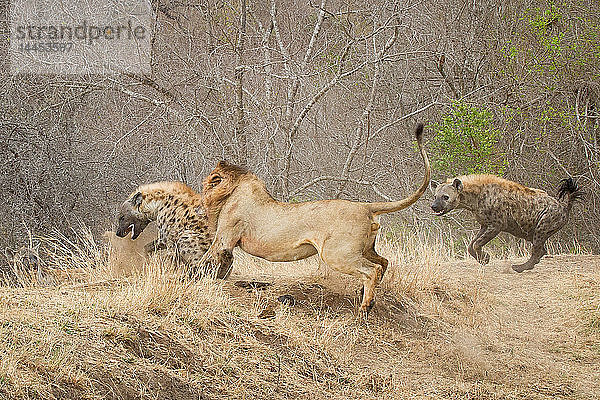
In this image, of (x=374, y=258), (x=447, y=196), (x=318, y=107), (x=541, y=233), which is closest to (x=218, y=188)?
(x=374, y=258)

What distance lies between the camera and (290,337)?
6543mm

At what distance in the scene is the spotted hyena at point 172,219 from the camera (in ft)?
25.1

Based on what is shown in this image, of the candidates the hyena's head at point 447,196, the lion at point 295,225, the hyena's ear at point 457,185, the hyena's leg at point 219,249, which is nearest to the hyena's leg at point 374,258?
the lion at point 295,225

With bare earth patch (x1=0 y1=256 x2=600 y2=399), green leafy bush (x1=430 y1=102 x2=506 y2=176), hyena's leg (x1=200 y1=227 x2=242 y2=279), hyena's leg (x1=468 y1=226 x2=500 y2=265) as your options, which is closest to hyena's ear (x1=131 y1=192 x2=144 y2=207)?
bare earth patch (x1=0 y1=256 x2=600 y2=399)

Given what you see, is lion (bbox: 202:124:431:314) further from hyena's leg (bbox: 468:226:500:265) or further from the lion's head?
hyena's leg (bbox: 468:226:500:265)

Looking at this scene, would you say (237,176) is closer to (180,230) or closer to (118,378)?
(180,230)

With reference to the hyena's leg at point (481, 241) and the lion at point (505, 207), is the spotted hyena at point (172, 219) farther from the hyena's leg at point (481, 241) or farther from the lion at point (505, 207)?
the hyena's leg at point (481, 241)

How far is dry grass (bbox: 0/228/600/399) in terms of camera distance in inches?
200

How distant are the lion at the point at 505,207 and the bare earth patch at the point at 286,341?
1.68 m

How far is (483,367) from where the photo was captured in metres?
6.71

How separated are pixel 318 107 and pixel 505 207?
23.7ft

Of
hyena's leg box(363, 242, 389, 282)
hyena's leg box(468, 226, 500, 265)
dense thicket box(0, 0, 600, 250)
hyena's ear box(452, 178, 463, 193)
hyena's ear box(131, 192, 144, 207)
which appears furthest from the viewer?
dense thicket box(0, 0, 600, 250)

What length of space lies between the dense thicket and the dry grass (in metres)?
3.02

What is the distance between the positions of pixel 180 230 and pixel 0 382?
3.52 meters
